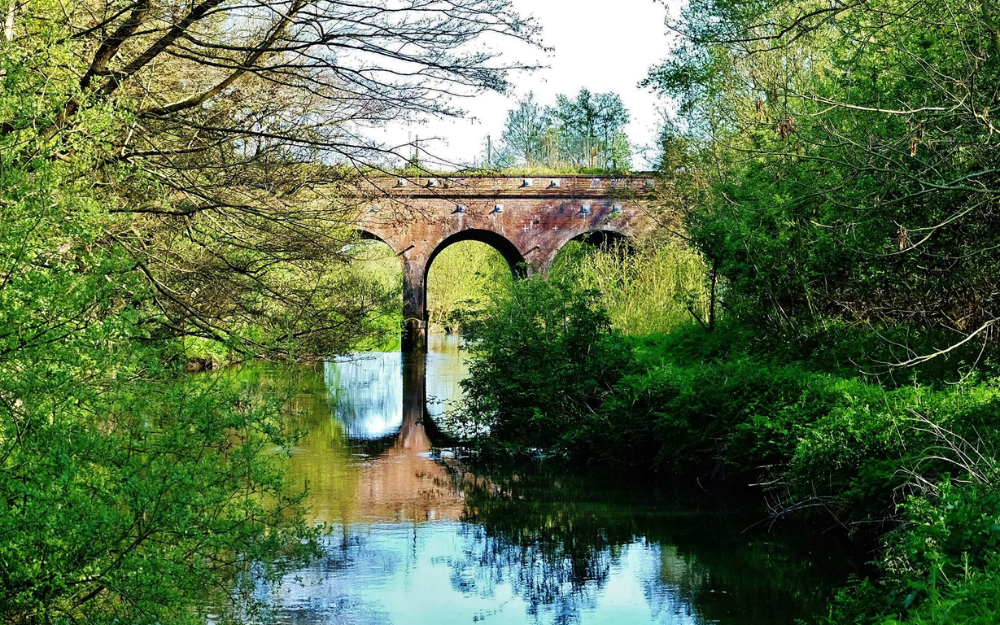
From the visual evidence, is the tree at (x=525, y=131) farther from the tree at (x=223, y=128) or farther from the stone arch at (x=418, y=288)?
the tree at (x=223, y=128)

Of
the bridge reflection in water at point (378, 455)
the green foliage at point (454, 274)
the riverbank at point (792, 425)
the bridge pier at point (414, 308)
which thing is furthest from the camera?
the green foliage at point (454, 274)

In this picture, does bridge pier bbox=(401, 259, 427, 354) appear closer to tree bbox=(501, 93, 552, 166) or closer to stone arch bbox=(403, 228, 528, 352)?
stone arch bbox=(403, 228, 528, 352)

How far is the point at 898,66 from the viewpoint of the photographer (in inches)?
439

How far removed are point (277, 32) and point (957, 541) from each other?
19.0 feet

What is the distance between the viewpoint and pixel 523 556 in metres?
9.66

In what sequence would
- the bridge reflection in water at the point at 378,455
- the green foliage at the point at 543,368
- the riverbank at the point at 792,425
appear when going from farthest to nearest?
the green foliage at the point at 543,368, the bridge reflection in water at the point at 378,455, the riverbank at the point at 792,425

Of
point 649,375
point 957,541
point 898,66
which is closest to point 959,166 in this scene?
point 898,66

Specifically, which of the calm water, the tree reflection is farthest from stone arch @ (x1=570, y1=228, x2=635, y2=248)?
the tree reflection

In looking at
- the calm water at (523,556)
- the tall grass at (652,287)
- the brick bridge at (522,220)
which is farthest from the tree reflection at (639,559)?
the brick bridge at (522,220)

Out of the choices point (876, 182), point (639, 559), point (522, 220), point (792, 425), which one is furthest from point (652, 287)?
point (522, 220)

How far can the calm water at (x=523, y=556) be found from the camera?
7906 millimetres

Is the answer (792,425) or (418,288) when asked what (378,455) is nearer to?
(792,425)

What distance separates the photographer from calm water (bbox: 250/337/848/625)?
791cm

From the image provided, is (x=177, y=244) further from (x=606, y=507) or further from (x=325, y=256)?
(x=606, y=507)
